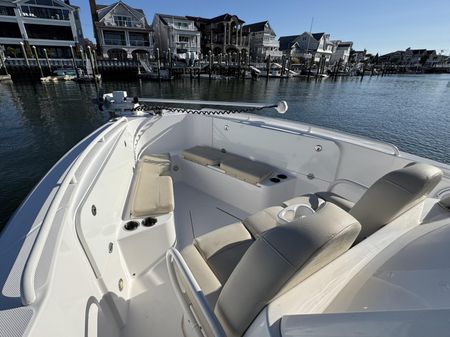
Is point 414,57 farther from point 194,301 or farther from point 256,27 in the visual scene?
point 194,301

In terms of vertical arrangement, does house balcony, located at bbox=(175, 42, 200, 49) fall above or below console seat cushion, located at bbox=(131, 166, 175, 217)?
above

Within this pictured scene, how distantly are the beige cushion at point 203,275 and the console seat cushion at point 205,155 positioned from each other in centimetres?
153

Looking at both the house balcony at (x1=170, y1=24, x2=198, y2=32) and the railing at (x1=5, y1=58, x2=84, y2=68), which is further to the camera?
the house balcony at (x1=170, y1=24, x2=198, y2=32)

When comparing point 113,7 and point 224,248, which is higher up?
point 113,7

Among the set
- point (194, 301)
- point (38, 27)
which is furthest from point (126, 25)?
point (194, 301)

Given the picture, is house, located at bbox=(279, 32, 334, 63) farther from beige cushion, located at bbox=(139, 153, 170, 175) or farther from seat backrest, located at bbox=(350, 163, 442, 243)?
seat backrest, located at bbox=(350, 163, 442, 243)

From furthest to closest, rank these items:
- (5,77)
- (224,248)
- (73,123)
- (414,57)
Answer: (414,57), (5,77), (73,123), (224,248)

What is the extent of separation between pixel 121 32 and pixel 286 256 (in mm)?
32153

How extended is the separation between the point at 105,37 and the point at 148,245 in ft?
102

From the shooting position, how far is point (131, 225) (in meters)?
1.77

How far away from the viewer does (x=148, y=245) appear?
1770 mm

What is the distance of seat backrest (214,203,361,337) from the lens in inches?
26.8

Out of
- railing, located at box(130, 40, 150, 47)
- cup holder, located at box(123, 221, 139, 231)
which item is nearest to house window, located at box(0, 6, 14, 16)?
railing, located at box(130, 40, 150, 47)

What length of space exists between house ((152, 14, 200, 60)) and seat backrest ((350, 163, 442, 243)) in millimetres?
30130
